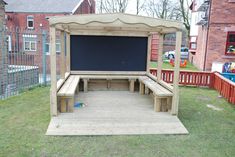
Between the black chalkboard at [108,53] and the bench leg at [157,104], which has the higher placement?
the black chalkboard at [108,53]

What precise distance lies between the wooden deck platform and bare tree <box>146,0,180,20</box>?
25.8 meters

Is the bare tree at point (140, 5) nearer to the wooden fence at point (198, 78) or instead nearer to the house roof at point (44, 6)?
the house roof at point (44, 6)

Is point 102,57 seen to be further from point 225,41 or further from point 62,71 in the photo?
point 225,41

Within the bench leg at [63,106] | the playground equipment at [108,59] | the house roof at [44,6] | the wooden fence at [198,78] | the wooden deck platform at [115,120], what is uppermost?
the house roof at [44,6]

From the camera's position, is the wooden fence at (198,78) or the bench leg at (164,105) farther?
the wooden fence at (198,78)

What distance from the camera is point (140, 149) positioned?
393 cm

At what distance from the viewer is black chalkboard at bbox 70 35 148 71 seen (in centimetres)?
849

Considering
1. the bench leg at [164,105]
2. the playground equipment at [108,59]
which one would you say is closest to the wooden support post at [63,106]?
the playground equipment at [108,59]

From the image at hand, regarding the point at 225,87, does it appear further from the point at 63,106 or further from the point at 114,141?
the point at 63,106

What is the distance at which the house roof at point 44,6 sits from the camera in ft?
67.7

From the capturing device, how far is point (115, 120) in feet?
17.0

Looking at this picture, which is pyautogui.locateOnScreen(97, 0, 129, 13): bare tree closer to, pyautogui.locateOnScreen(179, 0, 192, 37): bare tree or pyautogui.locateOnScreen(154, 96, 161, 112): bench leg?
pyautogui.locateOnScreen(179, 0, 192, 37): bare tree

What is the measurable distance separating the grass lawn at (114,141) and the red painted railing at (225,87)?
1.55m

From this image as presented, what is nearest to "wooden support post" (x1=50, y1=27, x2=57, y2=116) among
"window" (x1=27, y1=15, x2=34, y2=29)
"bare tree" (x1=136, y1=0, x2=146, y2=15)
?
"window" (x1=27, y1=15, x2=34, y2=29)
